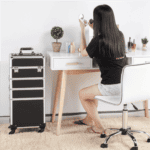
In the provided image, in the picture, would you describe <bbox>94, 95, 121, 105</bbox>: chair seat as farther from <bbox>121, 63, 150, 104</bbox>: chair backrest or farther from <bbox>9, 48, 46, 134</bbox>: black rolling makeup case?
<bbox>9, 48, 46, 134</bbox>: black rolling makeup case

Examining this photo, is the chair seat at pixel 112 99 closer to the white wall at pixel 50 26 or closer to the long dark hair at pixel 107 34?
the long dark hair at pixel 107 34

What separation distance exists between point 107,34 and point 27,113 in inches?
49.6

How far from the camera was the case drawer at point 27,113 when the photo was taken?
111 inches

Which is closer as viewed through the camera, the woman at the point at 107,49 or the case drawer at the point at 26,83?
the woman at the point at 107,49

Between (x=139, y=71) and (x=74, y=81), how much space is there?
1.27 meters

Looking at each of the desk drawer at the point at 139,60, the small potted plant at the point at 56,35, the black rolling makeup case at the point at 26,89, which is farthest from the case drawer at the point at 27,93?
the desk drawer at the point at 139,60

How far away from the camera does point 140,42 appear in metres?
3.53

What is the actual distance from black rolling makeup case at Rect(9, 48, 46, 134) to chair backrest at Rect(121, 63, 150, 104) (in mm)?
991

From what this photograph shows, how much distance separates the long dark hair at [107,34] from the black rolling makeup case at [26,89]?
2.37 ft

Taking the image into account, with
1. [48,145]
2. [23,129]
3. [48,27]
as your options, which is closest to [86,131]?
[48,145]

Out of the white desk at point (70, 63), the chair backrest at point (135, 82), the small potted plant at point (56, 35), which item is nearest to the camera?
the chair backrest at point (135, 82)

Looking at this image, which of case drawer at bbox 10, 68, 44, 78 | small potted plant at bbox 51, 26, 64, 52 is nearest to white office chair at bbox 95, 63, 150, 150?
case drawer at bbox 10, 68, 44, 78

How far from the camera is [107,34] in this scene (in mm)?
2477

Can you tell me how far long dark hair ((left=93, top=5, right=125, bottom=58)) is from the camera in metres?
2.47
